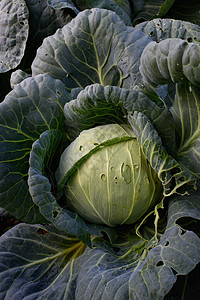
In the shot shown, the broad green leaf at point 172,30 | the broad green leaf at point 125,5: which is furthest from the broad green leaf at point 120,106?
the broad green leaf at point 125,5

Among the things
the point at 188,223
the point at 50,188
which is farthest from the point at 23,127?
the point at 188,223

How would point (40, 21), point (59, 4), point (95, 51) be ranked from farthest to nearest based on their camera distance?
point (40, 21), point (59, 4), point (95, 51)

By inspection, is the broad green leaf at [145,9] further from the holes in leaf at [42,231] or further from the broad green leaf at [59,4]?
the holes in leaf at [42,231]

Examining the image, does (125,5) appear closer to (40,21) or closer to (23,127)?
(40,21)

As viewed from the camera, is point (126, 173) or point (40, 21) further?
point (40, 21)

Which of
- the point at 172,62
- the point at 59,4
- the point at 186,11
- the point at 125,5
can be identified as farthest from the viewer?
the point at 186,11

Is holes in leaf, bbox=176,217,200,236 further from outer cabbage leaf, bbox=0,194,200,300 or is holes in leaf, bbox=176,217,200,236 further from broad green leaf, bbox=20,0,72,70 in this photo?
broad green leaf, bbox=20,0,72,70

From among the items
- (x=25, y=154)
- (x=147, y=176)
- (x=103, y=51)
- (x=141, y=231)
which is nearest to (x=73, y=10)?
(x=103, y=51)

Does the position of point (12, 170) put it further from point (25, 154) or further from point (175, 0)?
point (175, 0)
